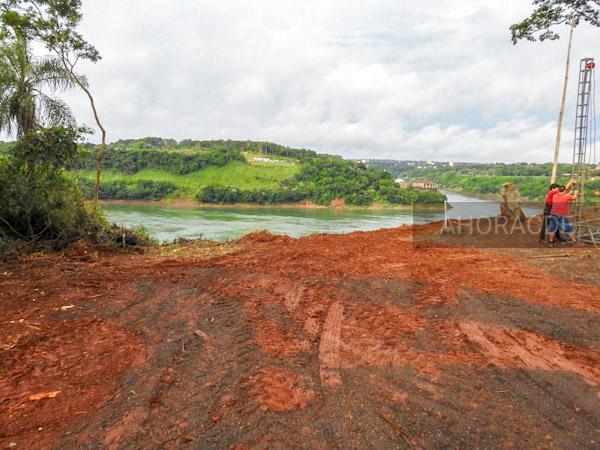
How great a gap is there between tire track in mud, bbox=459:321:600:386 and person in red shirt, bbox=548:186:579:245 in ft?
19.1

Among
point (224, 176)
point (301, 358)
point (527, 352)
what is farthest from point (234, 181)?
point (527, 352)

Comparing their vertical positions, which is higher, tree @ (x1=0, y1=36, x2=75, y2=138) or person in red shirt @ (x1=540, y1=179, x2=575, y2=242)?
tree @ (x1=0, y1=36, x2=75, y2=138)

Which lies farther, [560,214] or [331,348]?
[560,214]

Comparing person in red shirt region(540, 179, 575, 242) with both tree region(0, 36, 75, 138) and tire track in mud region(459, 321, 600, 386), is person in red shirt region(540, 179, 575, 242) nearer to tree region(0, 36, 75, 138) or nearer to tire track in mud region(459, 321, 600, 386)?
tire track in mud region(459, 321, 600, 386)

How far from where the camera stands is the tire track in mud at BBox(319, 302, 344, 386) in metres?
3.19

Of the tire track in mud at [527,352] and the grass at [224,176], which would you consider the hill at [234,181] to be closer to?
the grass at [224,176]

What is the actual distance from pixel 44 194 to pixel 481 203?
13.3 metres

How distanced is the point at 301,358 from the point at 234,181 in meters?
70.0

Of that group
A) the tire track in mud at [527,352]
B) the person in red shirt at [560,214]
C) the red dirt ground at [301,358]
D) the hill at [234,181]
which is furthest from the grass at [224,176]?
the tire track in mud at [527,352]

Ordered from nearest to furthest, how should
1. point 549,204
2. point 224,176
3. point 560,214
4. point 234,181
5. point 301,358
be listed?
point 301,358, point 560,214, point 549,204, point 234,181, point 224,176

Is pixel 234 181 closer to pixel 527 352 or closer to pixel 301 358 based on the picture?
pixel 301 358

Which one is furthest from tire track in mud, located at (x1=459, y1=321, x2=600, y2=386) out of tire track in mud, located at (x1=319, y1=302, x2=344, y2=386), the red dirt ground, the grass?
the grass

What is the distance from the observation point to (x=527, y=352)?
362 centimetres

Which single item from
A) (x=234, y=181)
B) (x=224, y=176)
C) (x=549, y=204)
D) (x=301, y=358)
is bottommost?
(x=301, y=358)
